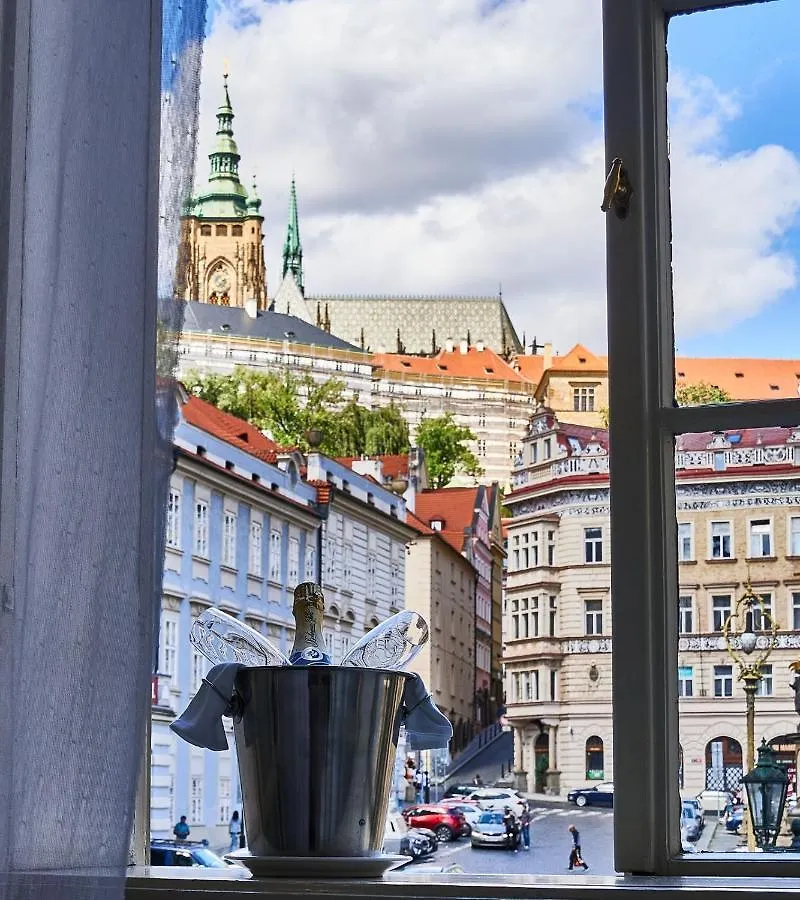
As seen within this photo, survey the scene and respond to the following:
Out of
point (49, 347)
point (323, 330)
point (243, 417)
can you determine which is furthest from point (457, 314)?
point (49, 347)

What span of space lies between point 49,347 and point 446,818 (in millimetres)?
831

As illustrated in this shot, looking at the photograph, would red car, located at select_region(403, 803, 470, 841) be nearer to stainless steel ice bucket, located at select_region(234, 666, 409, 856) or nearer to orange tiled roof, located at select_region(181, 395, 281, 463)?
stainless steel ice bucket, located at select_region(234, 666, 409, 856)

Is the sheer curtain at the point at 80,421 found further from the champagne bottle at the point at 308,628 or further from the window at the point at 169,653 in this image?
the window at the point at 169,653

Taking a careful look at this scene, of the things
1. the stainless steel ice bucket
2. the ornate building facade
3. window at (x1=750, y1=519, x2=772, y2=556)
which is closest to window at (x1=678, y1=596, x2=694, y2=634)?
the ornate building facade

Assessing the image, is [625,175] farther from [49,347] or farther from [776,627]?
[49,347]

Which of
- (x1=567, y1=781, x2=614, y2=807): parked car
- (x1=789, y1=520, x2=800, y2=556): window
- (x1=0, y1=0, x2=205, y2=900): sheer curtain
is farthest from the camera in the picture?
(x1=567, y1=781, x2=614, y2=807): parked car

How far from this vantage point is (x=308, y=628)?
5.08 ft

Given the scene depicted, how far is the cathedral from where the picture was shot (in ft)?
5.91

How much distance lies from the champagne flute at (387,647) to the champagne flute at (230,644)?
9 centimetres

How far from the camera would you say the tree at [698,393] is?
1483 mm

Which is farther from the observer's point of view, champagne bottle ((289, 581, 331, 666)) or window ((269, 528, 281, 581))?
window ((269, 528, 281, 581))

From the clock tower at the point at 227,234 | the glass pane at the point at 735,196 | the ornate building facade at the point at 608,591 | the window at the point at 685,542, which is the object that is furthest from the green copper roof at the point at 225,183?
the window at the point at 685,542

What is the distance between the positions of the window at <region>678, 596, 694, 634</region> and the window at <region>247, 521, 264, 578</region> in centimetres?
71

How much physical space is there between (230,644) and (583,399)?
1.76 feet
